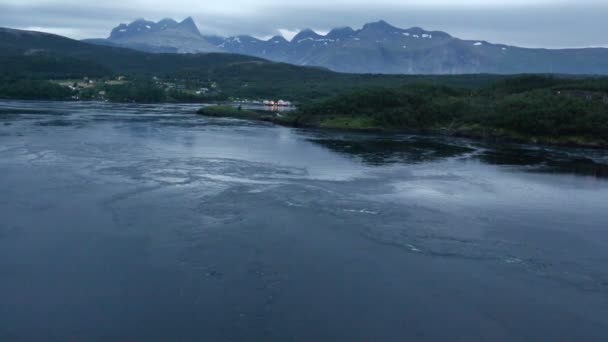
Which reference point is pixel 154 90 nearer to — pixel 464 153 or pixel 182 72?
pixel 182 72

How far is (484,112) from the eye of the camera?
51.2 metres

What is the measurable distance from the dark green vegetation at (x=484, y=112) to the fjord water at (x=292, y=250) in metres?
14.8

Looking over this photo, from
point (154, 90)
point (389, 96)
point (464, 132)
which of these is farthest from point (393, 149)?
point (154, 90)

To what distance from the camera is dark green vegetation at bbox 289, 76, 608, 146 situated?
44.9 metres

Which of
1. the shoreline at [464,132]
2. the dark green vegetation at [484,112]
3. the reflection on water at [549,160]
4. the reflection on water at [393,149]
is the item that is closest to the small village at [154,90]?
the shoreline at [464,132]

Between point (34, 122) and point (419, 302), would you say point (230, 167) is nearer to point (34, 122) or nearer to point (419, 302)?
point (419, 302)

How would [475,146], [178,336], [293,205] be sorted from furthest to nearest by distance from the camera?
[475,146]
[293,205]
[178,336]

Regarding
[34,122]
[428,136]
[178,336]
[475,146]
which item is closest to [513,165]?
[475,146]

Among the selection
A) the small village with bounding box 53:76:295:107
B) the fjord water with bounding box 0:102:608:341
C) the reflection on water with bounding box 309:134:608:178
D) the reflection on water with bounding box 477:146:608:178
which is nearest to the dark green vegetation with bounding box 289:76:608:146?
the reflection on water with bounding box 309:134:608:178

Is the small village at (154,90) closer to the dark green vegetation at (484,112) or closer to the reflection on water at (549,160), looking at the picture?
the dark green vegetation at (484,112)

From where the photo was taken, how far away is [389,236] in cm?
1788

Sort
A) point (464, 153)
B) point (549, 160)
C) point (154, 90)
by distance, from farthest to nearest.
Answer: point (154, 90) → point (464, 153) → point (549, 160)

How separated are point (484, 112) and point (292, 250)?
39438mm

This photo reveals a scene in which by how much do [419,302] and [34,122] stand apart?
41.6 m
